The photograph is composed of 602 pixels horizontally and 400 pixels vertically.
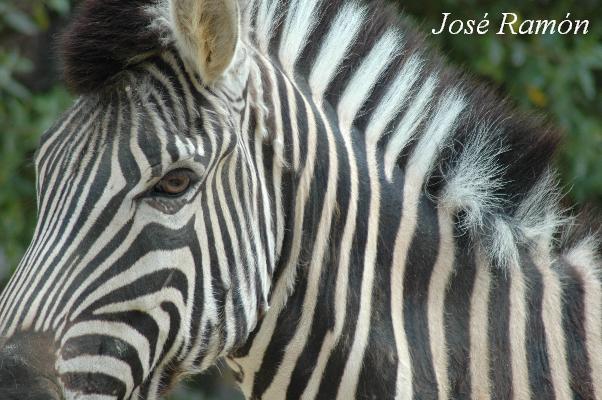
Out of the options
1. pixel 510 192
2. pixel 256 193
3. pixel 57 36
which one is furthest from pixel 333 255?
pixel 57 36

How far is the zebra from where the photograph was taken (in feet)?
8.14

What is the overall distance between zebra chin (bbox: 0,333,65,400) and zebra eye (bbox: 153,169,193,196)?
0.53m

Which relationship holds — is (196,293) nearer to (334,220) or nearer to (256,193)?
(256,193)

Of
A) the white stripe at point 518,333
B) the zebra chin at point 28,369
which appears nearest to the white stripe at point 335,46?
the white stripe at point 518,333

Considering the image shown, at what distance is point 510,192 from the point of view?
9.82 feet

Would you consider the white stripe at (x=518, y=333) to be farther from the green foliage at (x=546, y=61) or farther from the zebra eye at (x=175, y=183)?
the green foliage at (x=546, y=61)

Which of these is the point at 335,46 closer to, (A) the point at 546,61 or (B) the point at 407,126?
(B) the point at 407,126

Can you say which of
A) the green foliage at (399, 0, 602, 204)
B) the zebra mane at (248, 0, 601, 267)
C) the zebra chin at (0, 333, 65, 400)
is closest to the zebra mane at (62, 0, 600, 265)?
the zebra mane at (248, 0, 601, 267)

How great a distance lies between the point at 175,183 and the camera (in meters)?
2.55

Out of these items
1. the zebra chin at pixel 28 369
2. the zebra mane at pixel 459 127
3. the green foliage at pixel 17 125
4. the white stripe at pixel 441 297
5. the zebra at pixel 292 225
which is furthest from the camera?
the green foliage at pixel 17 125

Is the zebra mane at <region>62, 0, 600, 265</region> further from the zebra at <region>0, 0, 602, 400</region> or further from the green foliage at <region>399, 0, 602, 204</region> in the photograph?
the green foliage at <region>399, 0, 602, 204</region>

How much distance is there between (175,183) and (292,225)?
17.6 inches

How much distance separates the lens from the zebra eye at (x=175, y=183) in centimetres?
253

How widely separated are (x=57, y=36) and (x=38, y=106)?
10.1 ft
